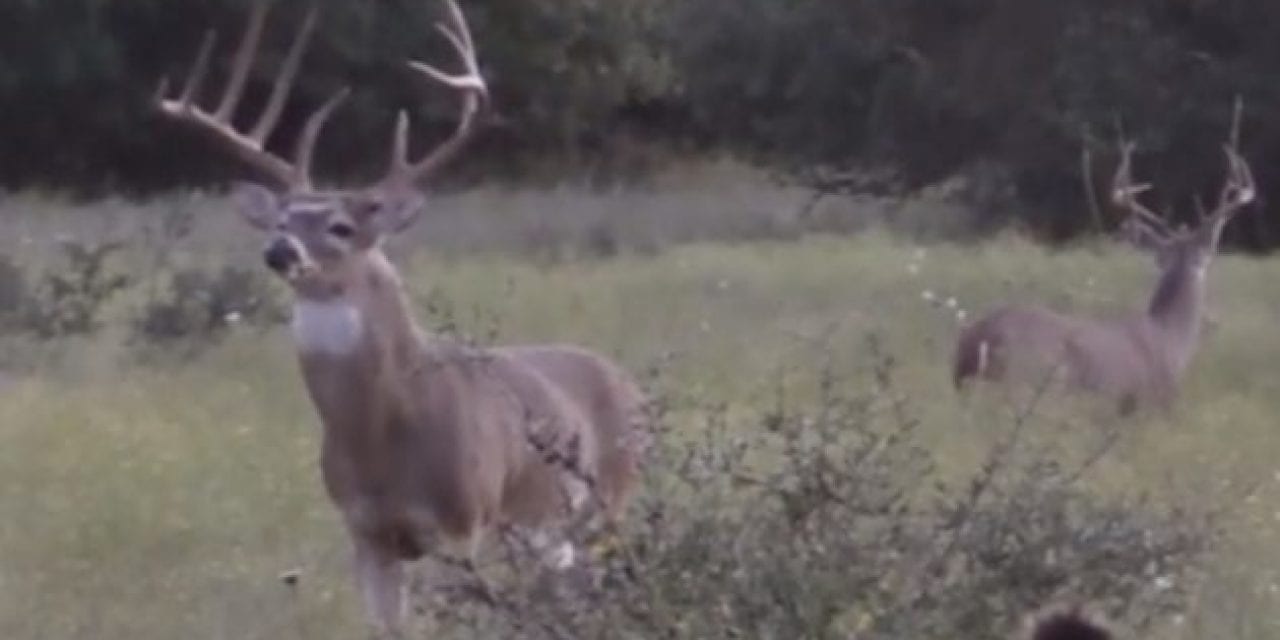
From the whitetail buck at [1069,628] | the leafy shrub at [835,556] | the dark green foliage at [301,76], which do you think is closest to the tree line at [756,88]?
the dark green foliage at [301,76]

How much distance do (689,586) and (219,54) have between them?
3333 cm

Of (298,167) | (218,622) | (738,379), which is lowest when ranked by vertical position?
(738,379)

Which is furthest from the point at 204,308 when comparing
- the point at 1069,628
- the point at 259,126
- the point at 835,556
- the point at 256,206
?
the point at 1069,628

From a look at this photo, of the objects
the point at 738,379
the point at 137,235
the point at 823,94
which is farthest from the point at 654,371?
the point at 823,94

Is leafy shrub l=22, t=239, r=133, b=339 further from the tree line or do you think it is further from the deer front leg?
the deer front leg

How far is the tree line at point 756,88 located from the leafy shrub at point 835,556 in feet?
53.4

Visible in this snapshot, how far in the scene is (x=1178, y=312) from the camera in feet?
57.3

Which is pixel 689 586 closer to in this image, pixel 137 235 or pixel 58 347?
pixel 58 347

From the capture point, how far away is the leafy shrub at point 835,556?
7.14 m

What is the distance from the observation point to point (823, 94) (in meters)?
32.9

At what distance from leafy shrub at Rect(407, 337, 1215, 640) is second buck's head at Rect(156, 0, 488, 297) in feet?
6.84

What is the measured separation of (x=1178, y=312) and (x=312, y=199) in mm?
7962

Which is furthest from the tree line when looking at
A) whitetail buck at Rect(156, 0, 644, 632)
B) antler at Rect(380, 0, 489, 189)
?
whitetail buck at Rect(156, 0, 644, 632)

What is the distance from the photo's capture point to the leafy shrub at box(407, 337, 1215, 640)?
7.14 metres
